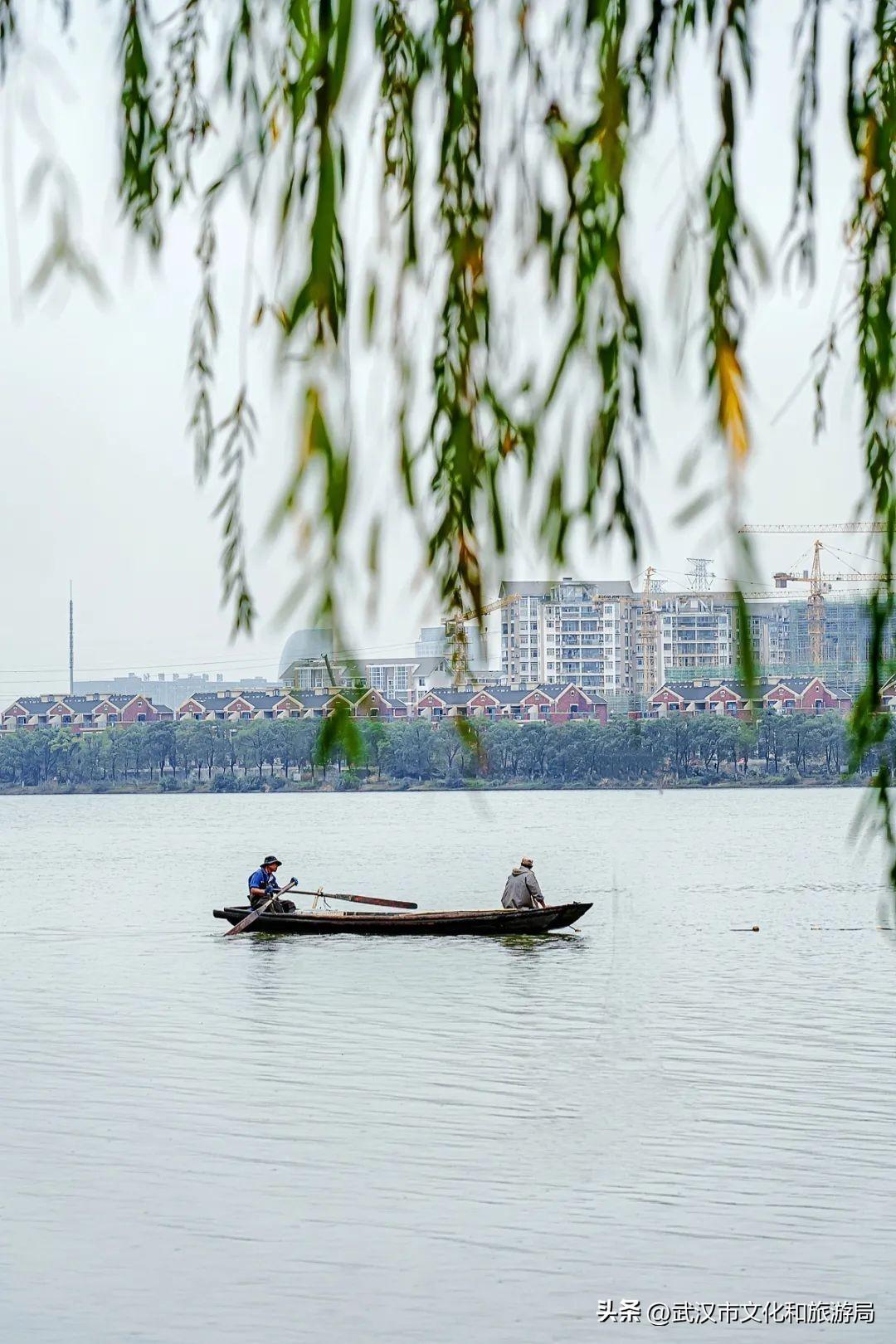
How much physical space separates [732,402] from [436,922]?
3114 centimetres

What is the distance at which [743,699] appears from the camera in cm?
230

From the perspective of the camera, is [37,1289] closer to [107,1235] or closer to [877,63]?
[107,1235]

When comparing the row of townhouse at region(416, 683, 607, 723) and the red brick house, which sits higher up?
the red brick house

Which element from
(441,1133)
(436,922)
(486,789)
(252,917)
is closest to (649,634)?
(441,1133)

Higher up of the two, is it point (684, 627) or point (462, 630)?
point (684, 627)

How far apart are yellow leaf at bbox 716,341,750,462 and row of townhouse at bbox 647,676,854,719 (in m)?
0.33

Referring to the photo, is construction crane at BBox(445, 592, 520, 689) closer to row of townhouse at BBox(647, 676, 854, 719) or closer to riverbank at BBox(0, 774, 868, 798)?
row of townhouse at BBox(647, 676, 854, 719)

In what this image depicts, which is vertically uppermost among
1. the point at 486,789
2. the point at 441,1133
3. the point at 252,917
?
the point at 252,917

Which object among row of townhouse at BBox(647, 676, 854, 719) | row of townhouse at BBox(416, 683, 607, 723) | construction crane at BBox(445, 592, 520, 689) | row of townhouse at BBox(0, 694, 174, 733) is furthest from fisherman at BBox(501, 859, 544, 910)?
row of townhouse at BBox(0, 694, 174, 733)

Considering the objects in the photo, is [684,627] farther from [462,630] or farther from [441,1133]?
[441,1133]

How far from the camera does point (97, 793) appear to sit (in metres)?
174

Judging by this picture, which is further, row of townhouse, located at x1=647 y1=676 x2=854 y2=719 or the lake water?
the lake water

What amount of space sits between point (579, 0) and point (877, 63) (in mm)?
585

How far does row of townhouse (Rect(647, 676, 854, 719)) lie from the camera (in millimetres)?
2411
